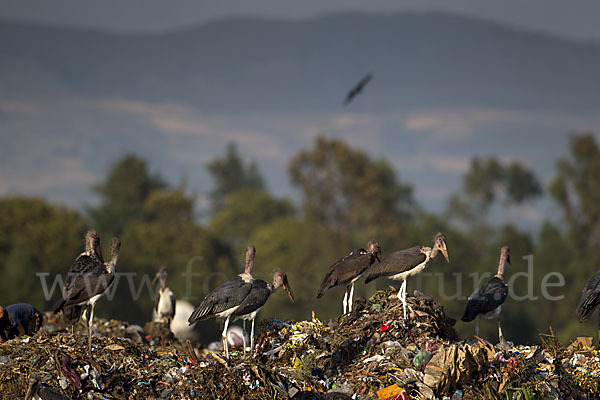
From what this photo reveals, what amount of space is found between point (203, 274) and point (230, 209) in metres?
22.0

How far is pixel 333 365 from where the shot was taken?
11.7 m

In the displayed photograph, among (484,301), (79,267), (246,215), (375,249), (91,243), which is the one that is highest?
(91,243)

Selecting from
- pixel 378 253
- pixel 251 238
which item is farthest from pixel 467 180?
pixel 378 253

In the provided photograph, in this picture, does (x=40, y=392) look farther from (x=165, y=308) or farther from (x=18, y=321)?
(x=165, y=308)

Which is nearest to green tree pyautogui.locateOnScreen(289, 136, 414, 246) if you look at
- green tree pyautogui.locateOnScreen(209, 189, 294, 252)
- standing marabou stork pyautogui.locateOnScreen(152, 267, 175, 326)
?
green tree pyautogui.locateOnScreen(209, 189, 294, 252)

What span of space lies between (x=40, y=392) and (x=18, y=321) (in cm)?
347

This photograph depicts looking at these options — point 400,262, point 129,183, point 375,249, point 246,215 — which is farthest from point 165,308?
point 129,183

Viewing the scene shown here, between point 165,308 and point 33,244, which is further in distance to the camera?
point 33,244

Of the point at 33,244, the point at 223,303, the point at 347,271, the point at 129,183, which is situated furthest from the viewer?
the point at 129,183

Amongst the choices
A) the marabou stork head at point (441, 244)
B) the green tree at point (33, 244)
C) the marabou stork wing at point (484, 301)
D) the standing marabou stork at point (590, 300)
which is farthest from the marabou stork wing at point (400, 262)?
the green tree at point (33, 244)

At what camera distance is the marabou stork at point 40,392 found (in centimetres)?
1040

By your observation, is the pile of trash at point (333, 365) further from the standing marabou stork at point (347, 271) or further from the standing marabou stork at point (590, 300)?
the standing marabou stork at point (590, 300)

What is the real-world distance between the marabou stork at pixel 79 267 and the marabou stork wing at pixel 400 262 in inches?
180

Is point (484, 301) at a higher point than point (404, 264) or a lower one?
lower
